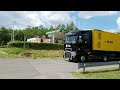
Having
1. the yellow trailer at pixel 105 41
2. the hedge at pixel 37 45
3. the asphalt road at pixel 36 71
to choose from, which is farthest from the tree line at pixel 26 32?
the asphalt road at pixel 36 71

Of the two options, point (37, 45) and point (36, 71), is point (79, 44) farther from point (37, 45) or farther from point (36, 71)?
point (37, 45)

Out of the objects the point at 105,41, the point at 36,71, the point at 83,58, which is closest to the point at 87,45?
the point at 83,58

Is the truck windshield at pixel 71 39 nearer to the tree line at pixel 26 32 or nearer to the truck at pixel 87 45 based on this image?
the truck at pixel 87 45

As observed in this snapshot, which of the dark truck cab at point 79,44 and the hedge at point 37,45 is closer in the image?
the dark truck cab at point 79,44

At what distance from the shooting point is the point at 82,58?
2434 centimetres

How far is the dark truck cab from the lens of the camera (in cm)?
2381

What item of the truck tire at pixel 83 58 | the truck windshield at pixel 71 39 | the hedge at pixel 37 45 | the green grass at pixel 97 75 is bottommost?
the green grass at pixel 97 75

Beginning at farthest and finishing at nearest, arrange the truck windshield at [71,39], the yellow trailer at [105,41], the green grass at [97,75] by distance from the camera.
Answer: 1. the yellow trailer at [105,41]
2. the truck windshield at [71,39]
3. the green grass at [97,75]

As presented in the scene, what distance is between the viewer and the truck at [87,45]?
78.4 feet

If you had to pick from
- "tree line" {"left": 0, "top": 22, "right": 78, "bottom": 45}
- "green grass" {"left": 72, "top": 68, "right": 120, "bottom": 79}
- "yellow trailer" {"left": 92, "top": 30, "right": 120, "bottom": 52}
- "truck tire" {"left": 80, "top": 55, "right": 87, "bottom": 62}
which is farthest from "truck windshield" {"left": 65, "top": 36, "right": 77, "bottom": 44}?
"tree line" {"left": 0, "top": 22, "right": 78, "bottom": 45}
